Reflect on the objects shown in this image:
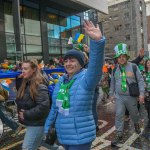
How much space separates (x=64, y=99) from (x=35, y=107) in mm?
757

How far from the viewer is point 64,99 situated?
2.73 metres

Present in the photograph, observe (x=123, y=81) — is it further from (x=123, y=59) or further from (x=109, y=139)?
(x=109, y=139)

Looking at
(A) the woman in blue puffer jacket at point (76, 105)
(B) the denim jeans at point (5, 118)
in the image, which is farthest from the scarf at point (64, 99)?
(B) the denim jeans at point (5, 118)

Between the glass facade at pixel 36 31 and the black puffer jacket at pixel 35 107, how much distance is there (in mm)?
15629

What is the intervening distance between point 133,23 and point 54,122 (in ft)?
212

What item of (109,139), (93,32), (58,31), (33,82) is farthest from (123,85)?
(58,31)

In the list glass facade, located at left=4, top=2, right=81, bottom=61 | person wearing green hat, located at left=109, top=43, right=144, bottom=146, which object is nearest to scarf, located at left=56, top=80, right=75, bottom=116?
person wearing green hat, located at left=109, top=43, right=144, bottom=146

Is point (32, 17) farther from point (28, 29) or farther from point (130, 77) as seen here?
point (130, 77)

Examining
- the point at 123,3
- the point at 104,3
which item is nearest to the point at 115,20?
the point at 123,3

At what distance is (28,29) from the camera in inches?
878

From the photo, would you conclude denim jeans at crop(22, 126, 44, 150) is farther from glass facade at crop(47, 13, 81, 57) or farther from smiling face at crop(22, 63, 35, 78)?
glass facade at crop(47, 13, 81, 57)

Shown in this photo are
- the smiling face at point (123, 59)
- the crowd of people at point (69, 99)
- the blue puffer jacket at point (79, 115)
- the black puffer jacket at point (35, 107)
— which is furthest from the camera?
the smiling face at point (123, 59)

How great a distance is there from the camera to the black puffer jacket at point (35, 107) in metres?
3.35

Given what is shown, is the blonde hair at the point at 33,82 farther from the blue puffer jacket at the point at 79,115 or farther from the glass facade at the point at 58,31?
the glass facade at the point at 58,31
